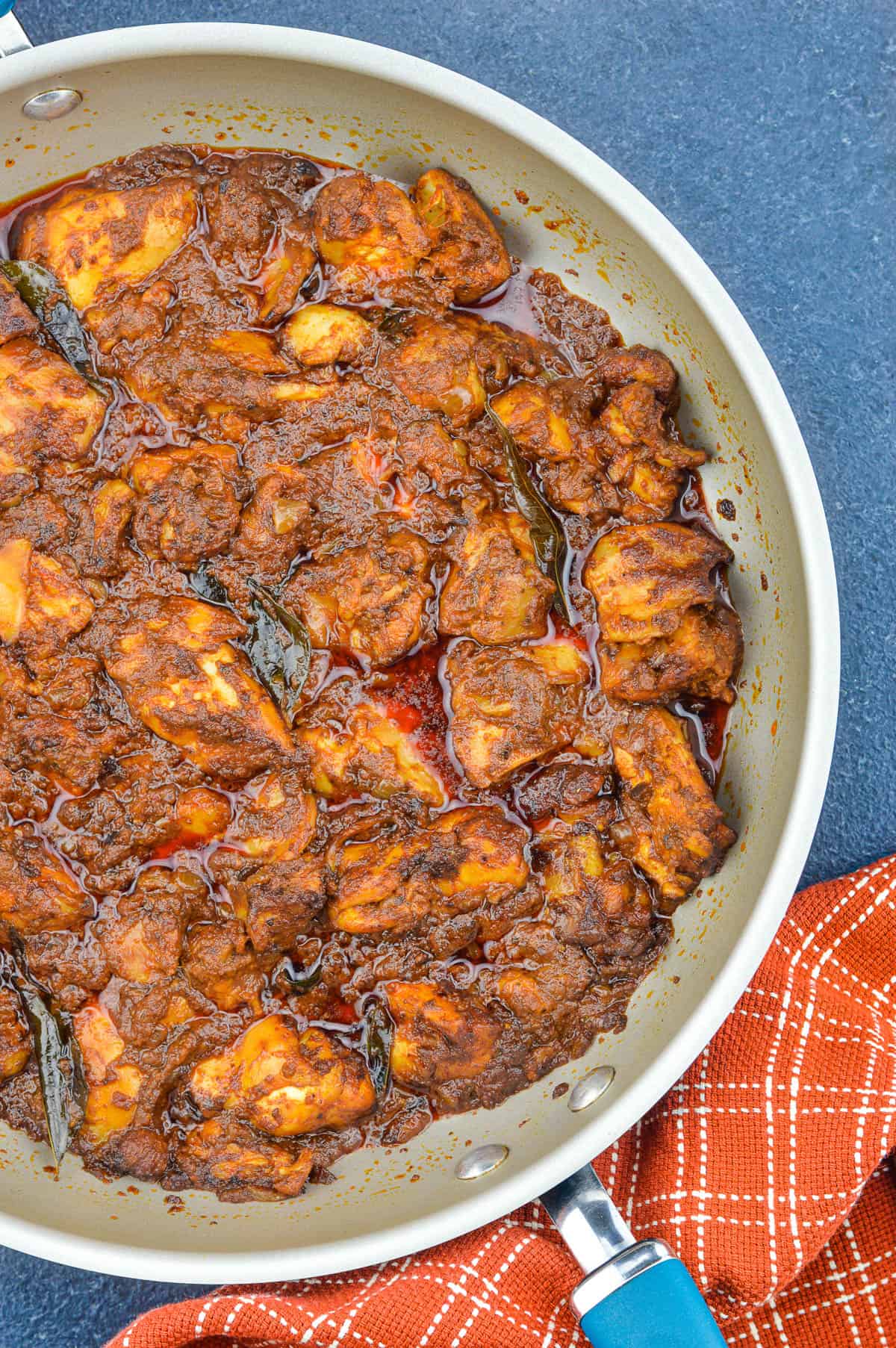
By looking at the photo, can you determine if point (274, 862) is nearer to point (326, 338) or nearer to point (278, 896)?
point (278, 896)

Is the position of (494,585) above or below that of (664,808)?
above

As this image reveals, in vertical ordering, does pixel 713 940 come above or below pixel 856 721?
below

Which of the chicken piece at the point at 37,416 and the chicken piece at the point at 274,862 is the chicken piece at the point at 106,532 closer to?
the chicken piece at the point at 37,416

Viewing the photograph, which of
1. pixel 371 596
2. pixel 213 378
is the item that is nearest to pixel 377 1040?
pixel 371 596

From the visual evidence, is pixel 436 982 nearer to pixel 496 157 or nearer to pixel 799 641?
pixel 799 641

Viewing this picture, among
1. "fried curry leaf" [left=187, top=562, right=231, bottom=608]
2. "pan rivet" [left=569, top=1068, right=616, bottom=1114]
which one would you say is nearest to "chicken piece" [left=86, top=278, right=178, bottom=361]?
"fried curry leaf" [left=187, top=562, right=231, bottom=608]

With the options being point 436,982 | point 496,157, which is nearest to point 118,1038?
point 436,982

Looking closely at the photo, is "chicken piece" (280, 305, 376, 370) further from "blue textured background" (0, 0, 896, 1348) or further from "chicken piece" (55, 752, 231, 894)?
"chicken piece" (55, 752, 231, 894)
